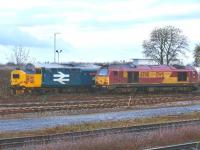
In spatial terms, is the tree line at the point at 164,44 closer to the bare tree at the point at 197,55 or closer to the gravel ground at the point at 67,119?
the bare tree at the point at 197,55

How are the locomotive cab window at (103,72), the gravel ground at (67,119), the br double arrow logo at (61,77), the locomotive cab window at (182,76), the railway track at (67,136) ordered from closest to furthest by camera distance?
the railway track at (67,136) < the gravel ground at (67,119) < the br double arrow logo at (61,77) < the locomotive cab window at (103,72) < the locomotive cab window at (182,76)

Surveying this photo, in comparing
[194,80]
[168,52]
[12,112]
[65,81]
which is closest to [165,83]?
[194,80]

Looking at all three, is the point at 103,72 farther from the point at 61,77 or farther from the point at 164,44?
the point at 164,44

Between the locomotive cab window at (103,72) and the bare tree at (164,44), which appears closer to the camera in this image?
the locomotive cab window at (103,72)

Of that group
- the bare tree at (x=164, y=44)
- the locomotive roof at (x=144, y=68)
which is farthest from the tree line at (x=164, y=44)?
the locomotive roof at (x=144, y=68)

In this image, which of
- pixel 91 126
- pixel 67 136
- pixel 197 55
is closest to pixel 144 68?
pixel 91 126

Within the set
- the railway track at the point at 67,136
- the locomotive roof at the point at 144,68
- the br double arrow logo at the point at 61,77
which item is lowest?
the railway track at the point at 67,136

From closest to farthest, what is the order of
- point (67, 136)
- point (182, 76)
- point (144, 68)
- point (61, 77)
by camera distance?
point (67, 136) < point (61, 77) < point (144, 68) < point (182, 76)

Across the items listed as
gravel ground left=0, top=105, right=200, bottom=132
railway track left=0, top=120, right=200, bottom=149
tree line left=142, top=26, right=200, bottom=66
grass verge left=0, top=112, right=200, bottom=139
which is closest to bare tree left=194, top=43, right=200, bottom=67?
tree line left=142, top=26, right=200, bottom=66

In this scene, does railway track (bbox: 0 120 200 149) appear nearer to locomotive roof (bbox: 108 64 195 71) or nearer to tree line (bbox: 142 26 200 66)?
locomotive roof (bbox: 108 64 195 71)

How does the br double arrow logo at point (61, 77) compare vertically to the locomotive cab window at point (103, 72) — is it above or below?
below

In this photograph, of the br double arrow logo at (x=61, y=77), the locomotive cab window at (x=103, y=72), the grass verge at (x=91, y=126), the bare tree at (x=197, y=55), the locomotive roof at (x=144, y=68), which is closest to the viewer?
the grass verge at (x=91, y=126)

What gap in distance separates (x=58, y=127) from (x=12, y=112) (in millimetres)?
8776

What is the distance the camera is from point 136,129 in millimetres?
23109
